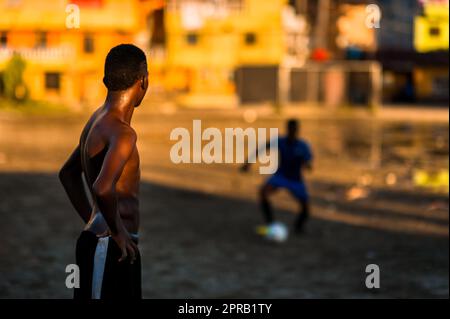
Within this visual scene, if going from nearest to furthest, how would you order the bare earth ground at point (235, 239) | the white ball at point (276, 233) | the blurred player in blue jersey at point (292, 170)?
1. the bare earth ground at point (235, 239)
2. the white ball at point (276, 233)
3. the blurred player in blue jersey at point (292, 170)

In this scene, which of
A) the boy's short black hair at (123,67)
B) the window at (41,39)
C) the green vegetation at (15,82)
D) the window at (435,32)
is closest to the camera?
the boy's short black hair at (123,67)

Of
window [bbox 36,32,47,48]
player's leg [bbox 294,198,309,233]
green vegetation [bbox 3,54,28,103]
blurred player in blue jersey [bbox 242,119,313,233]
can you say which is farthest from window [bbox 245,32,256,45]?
player's leg [bbox 294,198,309,233]

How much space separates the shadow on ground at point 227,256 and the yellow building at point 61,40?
40806 mm

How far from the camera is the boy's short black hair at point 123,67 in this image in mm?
3639

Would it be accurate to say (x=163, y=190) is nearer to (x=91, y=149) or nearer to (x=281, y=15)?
(x=91, y=149)

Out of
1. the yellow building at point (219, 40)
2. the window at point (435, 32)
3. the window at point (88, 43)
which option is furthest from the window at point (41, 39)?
the window at point (435, 32)

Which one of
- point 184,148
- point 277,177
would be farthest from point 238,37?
point 277,177

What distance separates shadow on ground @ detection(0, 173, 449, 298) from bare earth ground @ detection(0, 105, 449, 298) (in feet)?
0.04

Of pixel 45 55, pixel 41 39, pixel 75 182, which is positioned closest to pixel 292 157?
pixel 75 182

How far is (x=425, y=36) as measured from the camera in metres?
57.0

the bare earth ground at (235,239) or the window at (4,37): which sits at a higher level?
the window at (4,37)

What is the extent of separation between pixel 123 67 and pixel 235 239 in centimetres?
619

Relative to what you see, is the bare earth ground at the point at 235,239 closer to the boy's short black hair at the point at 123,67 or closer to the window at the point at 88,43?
the boy's short black hair at the point at 123,67

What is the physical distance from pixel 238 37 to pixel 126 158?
51.2m
